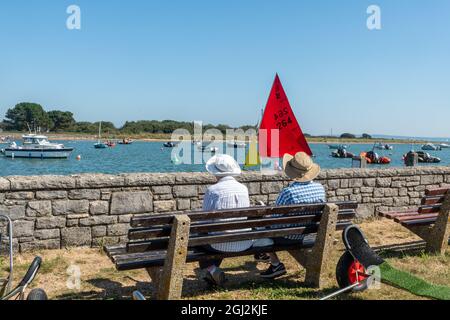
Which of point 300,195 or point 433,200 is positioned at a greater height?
point 300,195

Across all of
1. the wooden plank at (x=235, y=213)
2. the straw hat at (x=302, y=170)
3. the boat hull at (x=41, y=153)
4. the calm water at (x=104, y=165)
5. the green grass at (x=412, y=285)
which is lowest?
the calm water at (x=104, y=165)

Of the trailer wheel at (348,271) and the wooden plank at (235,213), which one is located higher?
→ the wooden plank at (235,213)

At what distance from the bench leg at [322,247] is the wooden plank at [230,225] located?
0.10 meters

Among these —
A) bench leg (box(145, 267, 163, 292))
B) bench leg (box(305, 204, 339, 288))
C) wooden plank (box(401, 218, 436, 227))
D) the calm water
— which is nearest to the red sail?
wooden plank (box(401, 218, 436, 227))

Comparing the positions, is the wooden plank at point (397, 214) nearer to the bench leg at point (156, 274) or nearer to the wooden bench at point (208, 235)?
the wooden bench at point (208, 235)

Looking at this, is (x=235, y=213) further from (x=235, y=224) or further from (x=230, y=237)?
(x=230, y=237)

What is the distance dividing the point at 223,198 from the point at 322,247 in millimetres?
1039

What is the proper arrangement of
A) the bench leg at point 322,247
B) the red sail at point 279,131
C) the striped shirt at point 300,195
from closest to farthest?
the bench leg at point 322,247
the striped shirt at point 300,195
the red sail at point 279,131

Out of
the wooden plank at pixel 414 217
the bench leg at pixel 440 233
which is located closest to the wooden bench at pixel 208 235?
the wooden plank at pixel 414 217

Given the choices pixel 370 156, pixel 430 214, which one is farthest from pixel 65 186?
pixel 370 156

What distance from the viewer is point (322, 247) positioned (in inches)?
171

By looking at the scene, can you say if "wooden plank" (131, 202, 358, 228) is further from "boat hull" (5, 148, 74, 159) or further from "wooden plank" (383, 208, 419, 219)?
"boat hull" (5, 148, 74, 159)

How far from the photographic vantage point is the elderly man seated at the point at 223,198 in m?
4.20

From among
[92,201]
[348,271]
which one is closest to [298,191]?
[348,271]
